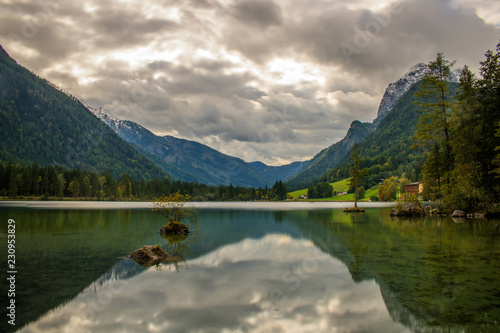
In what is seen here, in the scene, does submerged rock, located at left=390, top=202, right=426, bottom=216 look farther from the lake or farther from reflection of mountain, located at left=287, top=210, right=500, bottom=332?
the lake

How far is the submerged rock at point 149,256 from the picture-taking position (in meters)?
21.9

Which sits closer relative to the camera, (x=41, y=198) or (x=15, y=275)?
(x=15, y=275)

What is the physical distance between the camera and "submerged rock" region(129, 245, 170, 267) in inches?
863

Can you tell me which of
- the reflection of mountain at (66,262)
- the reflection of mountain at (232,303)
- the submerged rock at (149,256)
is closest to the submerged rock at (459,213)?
the reflection of mountain at (66,262)

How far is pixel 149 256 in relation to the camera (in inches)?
891

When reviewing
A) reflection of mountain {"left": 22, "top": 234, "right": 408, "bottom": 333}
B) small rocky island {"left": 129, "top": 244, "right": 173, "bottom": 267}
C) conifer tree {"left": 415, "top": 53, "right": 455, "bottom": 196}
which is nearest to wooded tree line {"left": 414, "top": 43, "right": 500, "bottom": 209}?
conifer tree {"left": 415, "top": 53, "right": 455, "bottom": 196}

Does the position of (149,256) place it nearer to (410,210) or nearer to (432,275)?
(432,275)

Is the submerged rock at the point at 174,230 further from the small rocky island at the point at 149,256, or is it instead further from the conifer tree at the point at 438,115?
the conifer tree at the point at 438,115

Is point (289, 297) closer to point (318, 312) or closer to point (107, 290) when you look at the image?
point (318, 312)

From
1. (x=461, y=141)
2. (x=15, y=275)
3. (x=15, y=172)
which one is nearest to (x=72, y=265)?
(x=15, y=275)

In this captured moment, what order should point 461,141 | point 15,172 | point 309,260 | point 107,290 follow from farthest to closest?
1. point 15,172
2. point 461,141
3. point 309,260
4. point 107,290

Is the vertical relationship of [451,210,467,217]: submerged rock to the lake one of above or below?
above

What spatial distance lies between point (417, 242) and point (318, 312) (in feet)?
67.7

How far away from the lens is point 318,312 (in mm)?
12336
